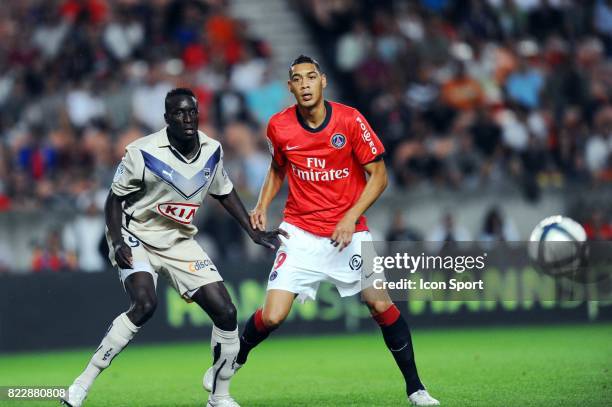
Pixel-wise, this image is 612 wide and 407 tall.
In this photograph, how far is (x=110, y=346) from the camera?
31.2 feet

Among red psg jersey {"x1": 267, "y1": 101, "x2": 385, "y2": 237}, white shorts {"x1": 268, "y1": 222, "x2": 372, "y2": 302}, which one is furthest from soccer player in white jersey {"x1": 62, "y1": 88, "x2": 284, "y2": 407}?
red psg jersey {"x1": 267, "y1": 101, "x2": 385, "y2": 237}

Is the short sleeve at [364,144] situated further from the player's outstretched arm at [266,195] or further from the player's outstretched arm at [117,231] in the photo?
the player's outstretched arm at [117,231]

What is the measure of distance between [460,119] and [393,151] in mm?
1206

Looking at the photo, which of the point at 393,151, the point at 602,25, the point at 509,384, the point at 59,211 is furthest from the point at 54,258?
the point at 602,25

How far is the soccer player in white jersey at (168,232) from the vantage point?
377 inches

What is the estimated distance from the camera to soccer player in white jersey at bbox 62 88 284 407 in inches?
377

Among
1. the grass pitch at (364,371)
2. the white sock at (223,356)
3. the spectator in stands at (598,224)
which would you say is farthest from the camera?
the spectator in stands at (598,224)

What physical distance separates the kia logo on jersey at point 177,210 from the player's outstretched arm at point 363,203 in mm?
1136

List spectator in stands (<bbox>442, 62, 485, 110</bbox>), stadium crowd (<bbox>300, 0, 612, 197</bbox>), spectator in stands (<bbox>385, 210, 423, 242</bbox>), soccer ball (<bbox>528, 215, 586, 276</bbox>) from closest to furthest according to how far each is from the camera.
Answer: soccer ball (<bbox>528, 215, 586, 276</bbox>) < spectator in stands (<bbox>385, 210, 423, 242</bbox>) < stadium crowd (<bbox>300, 0, 612, 197</bbox>) < spectator in stands (<bbox>442, 62, 485, 110</bbox>)

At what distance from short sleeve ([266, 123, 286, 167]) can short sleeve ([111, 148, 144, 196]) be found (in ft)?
3.55

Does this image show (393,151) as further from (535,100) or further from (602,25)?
(602,25)

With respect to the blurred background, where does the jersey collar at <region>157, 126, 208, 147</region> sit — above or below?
below

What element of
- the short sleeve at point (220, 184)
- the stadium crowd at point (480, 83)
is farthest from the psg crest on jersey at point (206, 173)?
the stadium crowd at point (480, 83)

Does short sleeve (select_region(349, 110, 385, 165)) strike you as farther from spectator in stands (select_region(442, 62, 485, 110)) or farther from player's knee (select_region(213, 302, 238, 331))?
spectator in stands (select_region(442, 62, 485, 110))
